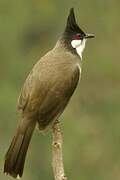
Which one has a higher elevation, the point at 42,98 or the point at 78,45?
the point at 78,45

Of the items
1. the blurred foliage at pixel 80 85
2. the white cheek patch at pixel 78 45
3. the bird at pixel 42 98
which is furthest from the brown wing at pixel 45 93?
the blurred foliage at pixel 80 85

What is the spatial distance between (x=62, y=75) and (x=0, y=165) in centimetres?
368

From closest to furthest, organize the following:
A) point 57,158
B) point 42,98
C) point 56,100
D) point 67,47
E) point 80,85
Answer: point 57,158 → point 42,98 → point 56,100 → point 67,47 → point 80,85

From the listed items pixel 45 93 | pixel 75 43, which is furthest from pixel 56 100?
pixel 75 43

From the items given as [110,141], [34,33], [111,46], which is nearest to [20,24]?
[34,33]

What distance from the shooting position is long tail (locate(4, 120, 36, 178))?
6082 millimetres

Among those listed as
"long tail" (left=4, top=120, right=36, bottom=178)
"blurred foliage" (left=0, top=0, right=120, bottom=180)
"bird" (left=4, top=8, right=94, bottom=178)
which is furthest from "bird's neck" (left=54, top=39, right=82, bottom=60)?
"blurred foliage" (left=0, top=0, right=120, bottom=180)

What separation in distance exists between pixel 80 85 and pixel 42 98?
5.31 metres

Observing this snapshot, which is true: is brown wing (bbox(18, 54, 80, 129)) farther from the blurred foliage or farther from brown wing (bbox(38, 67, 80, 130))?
the blurred foliage

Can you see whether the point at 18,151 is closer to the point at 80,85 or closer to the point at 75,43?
the point at 75,43

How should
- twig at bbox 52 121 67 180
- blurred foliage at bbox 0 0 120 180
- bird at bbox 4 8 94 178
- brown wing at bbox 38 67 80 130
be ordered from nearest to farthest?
1. twig at bbox 52 121 67 180
2. bird at bbox 4 8 94 178
3. brown wing at bbox 38 67 80 130
4. blurred foliage at bbox 0 0 120 180

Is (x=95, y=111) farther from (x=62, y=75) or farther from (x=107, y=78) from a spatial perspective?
(x=62, y=75)

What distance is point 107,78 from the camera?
487 inches

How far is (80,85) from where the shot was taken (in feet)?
38.7
